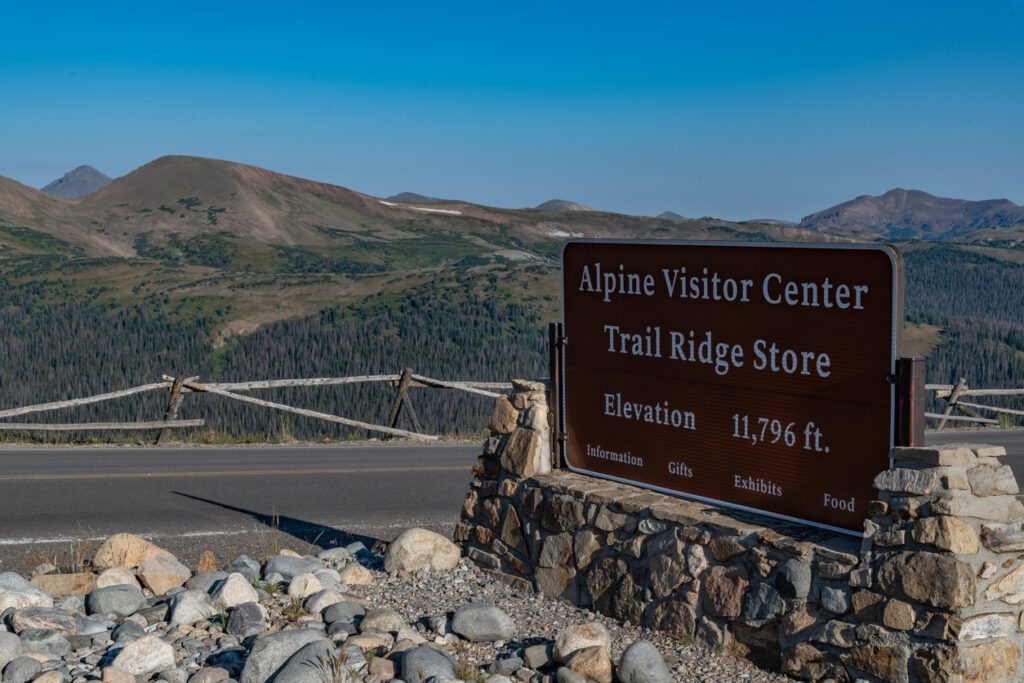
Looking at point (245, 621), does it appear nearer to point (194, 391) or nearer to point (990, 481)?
point (990, 481)

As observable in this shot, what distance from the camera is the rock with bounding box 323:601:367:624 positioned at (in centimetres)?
702

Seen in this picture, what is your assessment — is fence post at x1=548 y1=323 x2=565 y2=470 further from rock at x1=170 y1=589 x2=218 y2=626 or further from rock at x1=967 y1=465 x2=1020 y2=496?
rock at x1=967 y1=465 x2=1020 y2=496

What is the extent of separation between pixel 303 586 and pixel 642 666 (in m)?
2.87

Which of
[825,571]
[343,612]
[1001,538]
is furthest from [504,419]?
[1001,538]

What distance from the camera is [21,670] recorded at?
236 inches

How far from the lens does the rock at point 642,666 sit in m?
5.69

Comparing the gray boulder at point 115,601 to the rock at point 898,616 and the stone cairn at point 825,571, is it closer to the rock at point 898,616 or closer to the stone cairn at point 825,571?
the stone cairn at point 825,571

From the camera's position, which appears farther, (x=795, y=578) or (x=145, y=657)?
(x=145, y=657)

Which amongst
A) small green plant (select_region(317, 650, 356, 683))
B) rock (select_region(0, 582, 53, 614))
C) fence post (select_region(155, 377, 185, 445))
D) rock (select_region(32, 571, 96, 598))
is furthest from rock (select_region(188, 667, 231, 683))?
fence post (select_region(155, 377, 185, 445))

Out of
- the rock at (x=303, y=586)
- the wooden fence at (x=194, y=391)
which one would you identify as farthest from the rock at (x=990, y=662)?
the wooden fence at (x=194, y=391)

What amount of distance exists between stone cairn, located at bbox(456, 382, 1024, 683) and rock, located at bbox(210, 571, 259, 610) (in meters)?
1.88

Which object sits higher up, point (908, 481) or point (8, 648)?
Answer: point (908, 481)

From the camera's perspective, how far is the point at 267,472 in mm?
14609

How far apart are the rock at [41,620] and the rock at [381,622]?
5.99 ft
